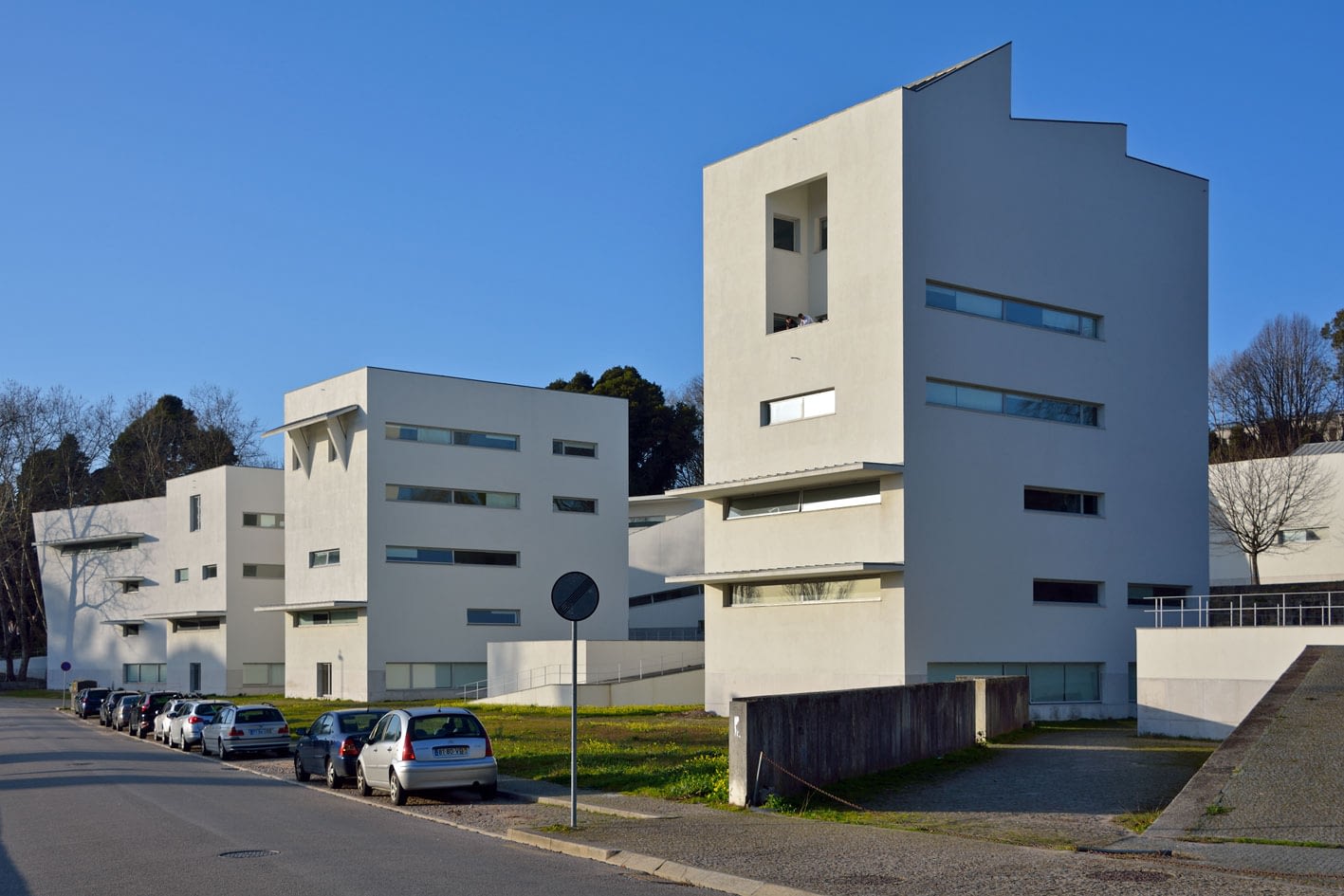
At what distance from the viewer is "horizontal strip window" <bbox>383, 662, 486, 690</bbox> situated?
54.4m

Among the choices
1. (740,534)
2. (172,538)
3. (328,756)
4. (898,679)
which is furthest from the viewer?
(172,538)

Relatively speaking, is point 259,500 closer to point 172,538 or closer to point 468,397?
point 172,538

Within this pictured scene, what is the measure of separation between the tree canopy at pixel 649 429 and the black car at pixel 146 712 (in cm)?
4913

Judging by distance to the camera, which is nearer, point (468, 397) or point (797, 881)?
point (797, 881)

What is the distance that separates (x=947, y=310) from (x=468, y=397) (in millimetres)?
27318

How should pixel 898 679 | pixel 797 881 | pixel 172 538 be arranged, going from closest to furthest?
pixel 797 881 < pixel 898 679 < pixel 172 538

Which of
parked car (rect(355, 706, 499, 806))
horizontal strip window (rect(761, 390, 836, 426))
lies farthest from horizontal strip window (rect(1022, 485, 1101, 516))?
parked car (rect(355, 706, 499, 806))

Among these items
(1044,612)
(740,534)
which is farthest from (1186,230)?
(740,534)

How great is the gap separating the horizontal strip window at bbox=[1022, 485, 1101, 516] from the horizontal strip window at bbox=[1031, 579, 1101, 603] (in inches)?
76.5

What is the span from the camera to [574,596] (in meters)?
15.7

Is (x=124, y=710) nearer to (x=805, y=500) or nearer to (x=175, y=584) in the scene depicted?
(x=805, y=500)

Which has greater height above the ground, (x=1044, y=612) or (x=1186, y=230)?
(x=1186, y=230)

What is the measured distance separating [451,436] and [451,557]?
5.10 m

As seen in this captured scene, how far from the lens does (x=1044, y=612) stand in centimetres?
3531
